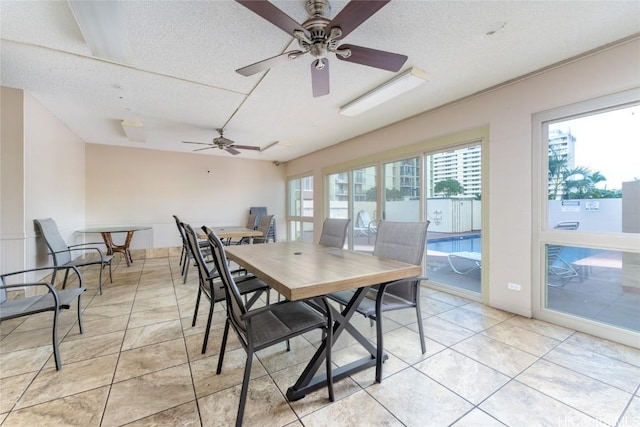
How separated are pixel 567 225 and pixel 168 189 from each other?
7.16 meters

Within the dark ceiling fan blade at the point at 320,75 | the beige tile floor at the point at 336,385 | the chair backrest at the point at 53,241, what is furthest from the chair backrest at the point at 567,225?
the chair backrest at the point at 53,241

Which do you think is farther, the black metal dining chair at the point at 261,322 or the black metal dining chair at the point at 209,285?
the black metal dining chair at the point at 209,285

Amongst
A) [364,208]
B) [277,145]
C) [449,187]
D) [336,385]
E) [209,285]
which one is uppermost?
[277,145]

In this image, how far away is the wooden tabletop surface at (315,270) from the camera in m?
1.40

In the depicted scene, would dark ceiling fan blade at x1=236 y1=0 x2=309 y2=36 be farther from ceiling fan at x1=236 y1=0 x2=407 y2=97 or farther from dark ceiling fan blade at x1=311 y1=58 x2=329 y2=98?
dark ceiling fan blade at x1=311 y1=58 x2=329 y2=98

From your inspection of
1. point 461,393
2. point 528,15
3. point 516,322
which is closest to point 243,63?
point 528,15

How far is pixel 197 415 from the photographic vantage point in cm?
146

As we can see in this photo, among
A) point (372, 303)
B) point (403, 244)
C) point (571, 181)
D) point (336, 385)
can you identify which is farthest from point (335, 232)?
point (571, 181)

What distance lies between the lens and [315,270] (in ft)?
5.55

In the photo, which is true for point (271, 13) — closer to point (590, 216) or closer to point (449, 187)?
point (449, 187)

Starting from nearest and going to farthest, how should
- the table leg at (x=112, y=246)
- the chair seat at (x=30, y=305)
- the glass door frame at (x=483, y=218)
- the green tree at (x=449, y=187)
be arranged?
the chair seat at (x=30, y=305) → the glass door frame at (x=483, y=218) → the green tree at (x=449, y=187) → the table leg at (x=112, y=246)

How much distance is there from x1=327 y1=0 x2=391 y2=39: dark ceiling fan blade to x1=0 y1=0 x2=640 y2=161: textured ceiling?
1.28ft

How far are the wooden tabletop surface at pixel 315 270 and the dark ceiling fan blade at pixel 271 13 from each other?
1429 millimetres

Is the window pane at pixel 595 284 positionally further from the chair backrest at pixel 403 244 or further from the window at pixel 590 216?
the chair backrest at pixel 403 244
